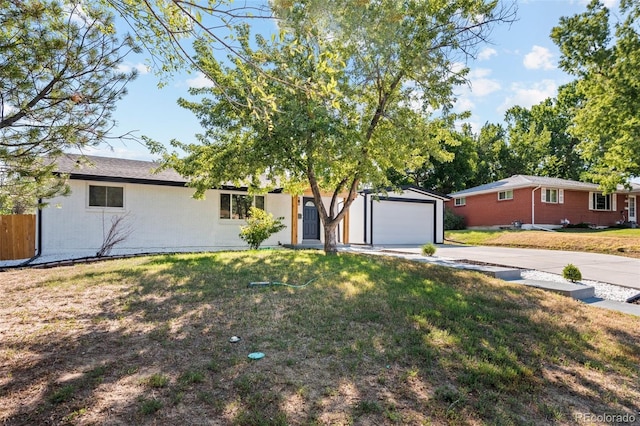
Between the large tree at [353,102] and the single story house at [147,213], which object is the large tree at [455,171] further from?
the large tree at [353,102]

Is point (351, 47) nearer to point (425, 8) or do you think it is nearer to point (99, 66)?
point (425, 8)

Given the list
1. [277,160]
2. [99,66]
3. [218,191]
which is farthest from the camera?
[218,191]

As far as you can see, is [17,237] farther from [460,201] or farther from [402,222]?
[460,201]

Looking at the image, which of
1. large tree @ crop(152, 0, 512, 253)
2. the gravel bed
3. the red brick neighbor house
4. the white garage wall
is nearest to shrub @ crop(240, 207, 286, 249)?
large tree @ crop(152, 0, 512, 253)

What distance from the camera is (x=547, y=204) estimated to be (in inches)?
912

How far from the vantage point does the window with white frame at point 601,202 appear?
81.0ft

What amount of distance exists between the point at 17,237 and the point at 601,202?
106ft

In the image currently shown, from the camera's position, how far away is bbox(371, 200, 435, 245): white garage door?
59.9ft

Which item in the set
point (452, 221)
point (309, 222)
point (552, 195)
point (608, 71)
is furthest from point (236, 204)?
point (552, 195)

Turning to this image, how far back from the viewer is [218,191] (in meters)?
13.7

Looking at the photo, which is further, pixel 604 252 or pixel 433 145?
pixel 604 252

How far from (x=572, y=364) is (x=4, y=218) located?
47.2 feet

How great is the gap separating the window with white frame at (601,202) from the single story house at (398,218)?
12356 mm

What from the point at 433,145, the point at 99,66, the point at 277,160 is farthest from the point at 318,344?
the point at 433,145
